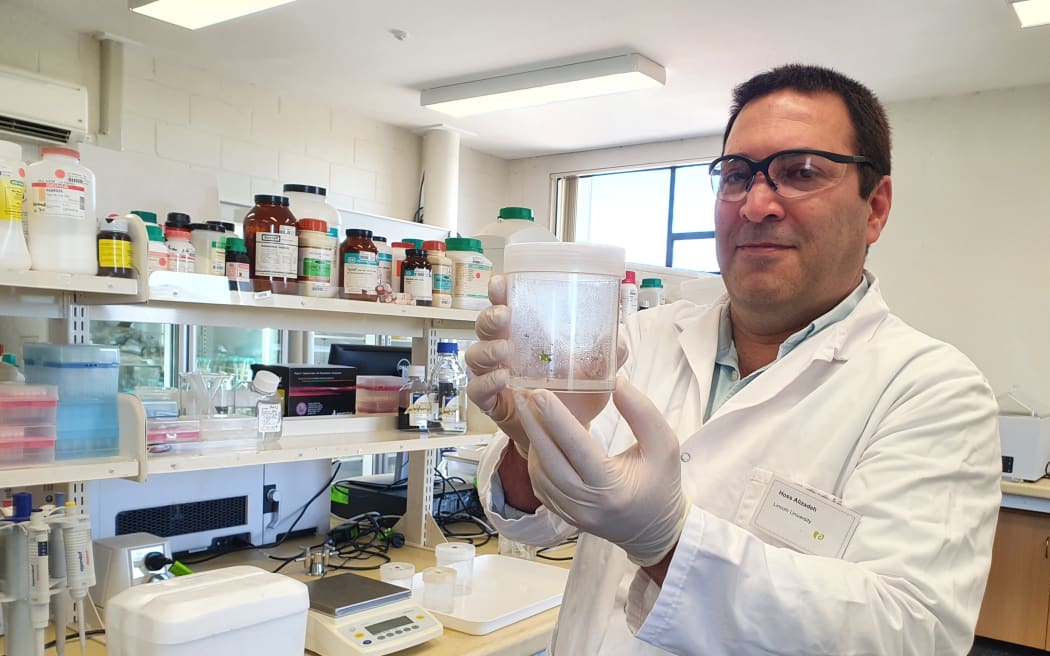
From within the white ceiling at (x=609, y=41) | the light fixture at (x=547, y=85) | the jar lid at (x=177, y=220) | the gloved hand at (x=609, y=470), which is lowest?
the gloved hand at (x=609, y=470)

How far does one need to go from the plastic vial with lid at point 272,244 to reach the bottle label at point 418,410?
540 millimetres

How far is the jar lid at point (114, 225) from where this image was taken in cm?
137

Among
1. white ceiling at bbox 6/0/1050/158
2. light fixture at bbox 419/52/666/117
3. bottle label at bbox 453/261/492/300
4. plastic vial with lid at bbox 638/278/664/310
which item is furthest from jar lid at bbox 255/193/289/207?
light fixture at bbox 419/52/666/117

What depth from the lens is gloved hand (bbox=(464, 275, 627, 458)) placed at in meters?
0.82

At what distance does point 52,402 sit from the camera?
1.33 meters

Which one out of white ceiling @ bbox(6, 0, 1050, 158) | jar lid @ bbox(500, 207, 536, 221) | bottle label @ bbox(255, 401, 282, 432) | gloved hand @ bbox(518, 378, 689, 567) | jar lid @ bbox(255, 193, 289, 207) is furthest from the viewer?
white ceiling @ bbox(6, 0, 1050, 158)

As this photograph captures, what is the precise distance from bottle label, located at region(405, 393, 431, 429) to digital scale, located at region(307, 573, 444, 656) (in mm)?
525

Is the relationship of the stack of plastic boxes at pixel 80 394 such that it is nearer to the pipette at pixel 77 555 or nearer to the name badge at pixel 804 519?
the pipette at pixel 77 555

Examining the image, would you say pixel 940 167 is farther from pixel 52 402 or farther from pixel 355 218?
pixel 52 402

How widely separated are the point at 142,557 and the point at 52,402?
449mm

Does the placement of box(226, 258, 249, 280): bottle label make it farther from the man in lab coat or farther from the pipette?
the man in lab coat

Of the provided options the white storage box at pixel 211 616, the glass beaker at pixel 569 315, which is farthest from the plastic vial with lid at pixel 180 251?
the glass beaker at pixel 569 315

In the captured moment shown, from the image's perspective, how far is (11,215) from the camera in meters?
1.26

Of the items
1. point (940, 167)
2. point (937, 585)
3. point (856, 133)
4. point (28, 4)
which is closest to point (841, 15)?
point (940, 167)
